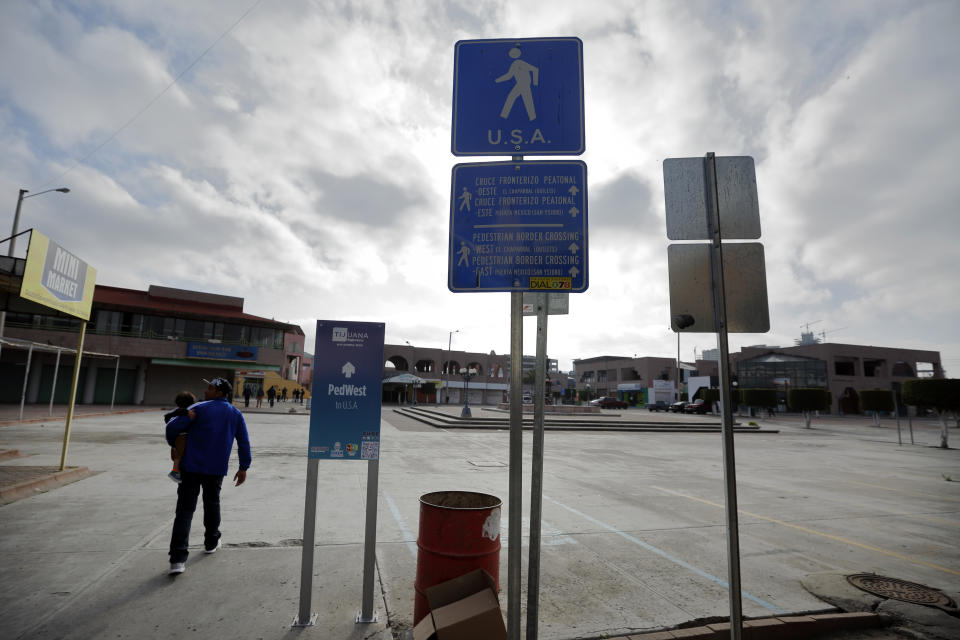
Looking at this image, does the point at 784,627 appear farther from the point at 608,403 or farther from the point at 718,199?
the point at 608,403

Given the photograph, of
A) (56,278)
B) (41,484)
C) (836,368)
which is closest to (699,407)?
(836,368)

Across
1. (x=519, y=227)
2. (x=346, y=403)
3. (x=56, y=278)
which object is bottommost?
(x=346, y=403)

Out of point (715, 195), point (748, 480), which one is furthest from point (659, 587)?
point (748, 480)

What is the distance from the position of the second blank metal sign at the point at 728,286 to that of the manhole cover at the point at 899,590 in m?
3.13

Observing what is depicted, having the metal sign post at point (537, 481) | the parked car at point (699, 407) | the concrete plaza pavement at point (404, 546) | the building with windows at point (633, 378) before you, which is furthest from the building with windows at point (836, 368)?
the metal sign post at point (537, 481)

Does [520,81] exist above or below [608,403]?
above

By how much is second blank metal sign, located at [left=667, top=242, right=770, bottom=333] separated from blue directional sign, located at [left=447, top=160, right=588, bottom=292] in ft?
3.33

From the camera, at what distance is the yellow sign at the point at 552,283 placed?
255cm

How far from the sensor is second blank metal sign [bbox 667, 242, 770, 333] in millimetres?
3129

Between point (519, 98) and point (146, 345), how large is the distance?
39.3 metres

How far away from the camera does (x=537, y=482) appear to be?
271cm

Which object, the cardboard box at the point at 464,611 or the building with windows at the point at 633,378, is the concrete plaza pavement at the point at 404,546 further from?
the building with windows at the point at 633,378

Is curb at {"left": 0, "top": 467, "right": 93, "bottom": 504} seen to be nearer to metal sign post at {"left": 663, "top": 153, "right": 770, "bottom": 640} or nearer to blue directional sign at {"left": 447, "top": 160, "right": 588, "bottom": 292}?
blue directional sign at {"left": 447, "top": 160, "right": 588, "bottom": 292}

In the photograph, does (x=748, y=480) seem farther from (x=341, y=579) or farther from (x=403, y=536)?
(x=341, y=579)
